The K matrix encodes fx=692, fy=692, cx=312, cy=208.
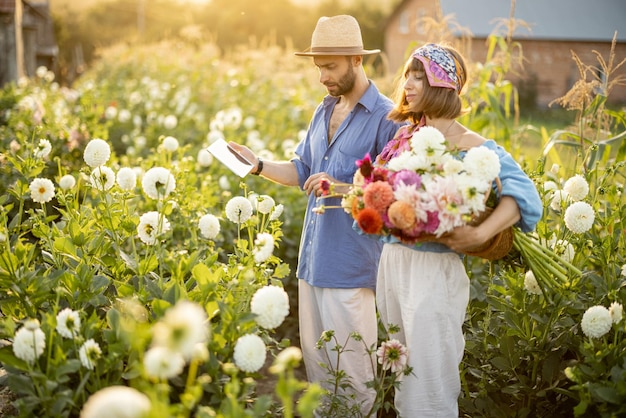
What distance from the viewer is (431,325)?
2607 mm

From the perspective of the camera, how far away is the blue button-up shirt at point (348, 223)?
316cm

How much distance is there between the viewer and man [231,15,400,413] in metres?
3.16

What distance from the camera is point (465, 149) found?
2529mm

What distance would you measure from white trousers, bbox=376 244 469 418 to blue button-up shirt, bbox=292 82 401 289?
17.8 inches

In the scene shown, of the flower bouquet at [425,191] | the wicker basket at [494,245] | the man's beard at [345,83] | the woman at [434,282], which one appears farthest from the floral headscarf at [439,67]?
the man's beard at [345,83]

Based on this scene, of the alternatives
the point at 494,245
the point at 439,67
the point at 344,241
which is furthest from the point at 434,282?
the point at 439,67

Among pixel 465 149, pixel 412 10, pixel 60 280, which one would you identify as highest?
pixel 412 10

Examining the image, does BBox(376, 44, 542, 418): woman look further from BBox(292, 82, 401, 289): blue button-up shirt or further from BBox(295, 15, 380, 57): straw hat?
BBox(295, 15, 380, 57): straw hat

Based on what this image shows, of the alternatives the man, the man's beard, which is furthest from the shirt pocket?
the man's beard

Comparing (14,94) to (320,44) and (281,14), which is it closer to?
(320,44)

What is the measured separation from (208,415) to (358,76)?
1987 millimetres

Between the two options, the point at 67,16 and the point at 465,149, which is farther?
the point at 67,16

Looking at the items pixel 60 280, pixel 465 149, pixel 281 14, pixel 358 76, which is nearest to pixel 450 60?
pixel 465 149

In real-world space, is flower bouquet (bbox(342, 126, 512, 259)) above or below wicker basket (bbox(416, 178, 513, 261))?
above
